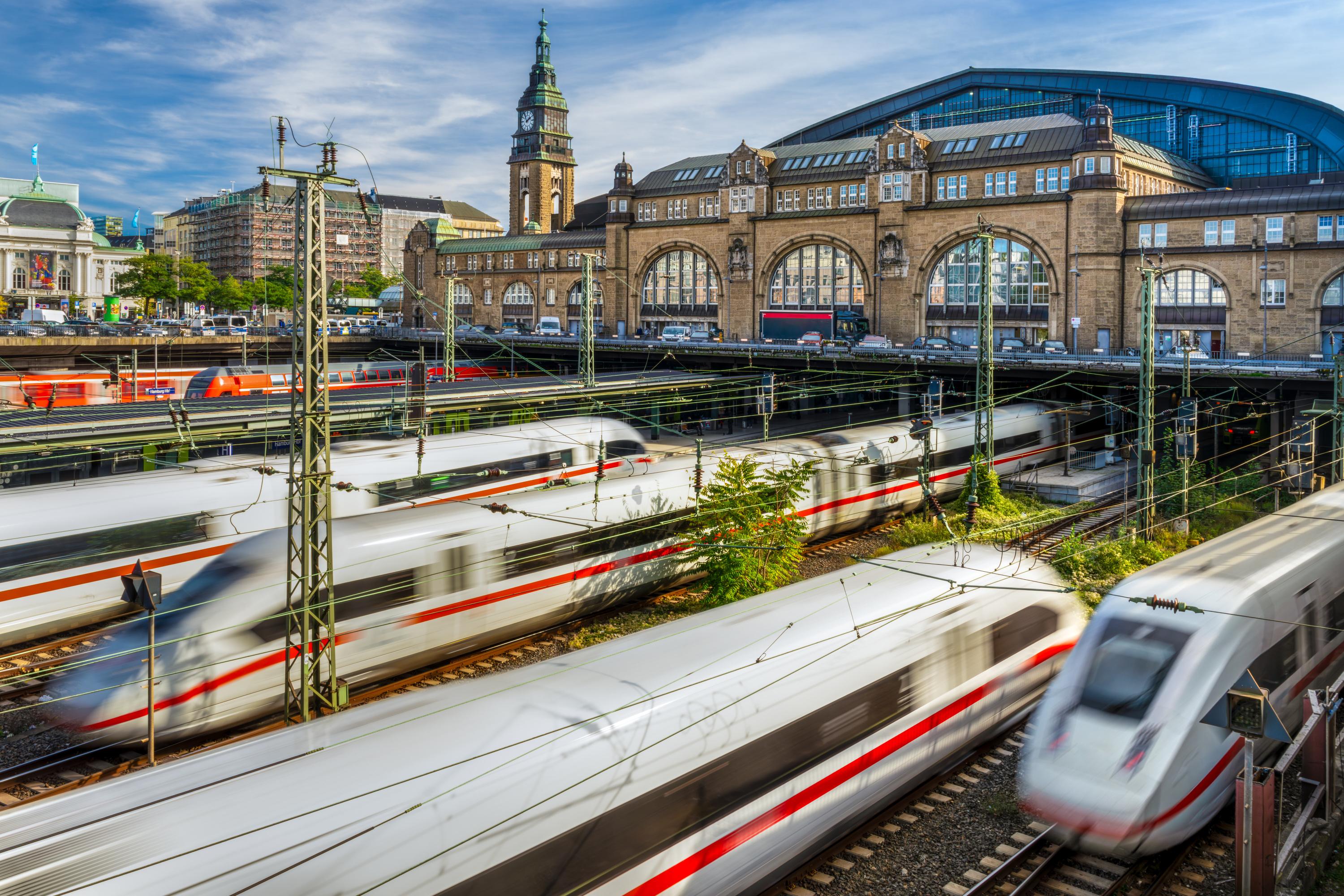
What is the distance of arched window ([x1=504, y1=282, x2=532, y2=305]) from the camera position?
89000 mm

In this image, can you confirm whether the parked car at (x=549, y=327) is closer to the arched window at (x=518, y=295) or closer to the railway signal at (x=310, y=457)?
the arched window at (x=518, y=295)

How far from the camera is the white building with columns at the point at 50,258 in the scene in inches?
4759

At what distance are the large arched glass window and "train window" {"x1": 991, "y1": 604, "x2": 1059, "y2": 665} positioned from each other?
4293cm

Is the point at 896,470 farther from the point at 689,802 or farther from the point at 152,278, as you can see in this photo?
the point at 152,278

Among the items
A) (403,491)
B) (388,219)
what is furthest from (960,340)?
(388,219)

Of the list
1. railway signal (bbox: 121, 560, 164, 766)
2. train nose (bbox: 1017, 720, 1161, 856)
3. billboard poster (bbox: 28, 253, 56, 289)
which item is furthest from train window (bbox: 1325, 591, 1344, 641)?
billboard poster (bbox: 28, 253, 56, 289)

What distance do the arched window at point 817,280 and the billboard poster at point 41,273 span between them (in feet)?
318

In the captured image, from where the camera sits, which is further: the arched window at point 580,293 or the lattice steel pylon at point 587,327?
the arched window at point 580,293

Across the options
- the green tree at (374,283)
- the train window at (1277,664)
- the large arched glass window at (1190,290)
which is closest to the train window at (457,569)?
the train window at (1277,664)

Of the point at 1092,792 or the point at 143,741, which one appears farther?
the point at 143,741

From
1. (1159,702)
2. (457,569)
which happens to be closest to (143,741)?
(457,569)

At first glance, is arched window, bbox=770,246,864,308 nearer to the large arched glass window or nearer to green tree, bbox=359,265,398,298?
the large arched glass window

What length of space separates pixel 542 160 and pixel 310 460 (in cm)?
9604

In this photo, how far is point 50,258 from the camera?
411 feet
